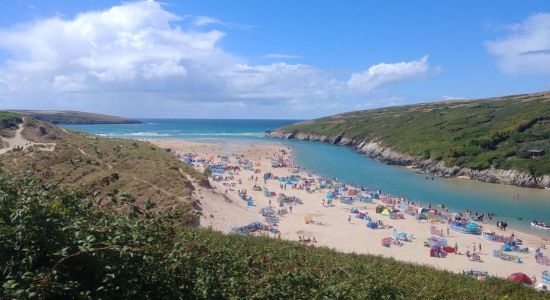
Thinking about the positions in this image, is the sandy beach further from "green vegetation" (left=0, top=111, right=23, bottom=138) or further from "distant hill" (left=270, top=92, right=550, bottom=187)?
"green vegetation" (left=0, top=111, right=23, bottom=138)

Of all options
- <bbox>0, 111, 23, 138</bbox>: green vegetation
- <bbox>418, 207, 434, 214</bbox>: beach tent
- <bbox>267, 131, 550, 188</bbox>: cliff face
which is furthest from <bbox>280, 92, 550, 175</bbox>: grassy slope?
<bbox>0, 111, 23, 138</bbox>: green vegetation

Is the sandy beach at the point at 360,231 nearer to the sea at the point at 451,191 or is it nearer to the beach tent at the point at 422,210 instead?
the beach tent at the point at 422,210

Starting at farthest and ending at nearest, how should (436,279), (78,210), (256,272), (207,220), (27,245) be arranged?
(207,220) → (436,279) → (256,272) → (78,210) → (27,245)

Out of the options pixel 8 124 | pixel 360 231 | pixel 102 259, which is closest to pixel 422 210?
pixel 360 231

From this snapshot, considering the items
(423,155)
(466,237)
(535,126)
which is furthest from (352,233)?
(535,126)

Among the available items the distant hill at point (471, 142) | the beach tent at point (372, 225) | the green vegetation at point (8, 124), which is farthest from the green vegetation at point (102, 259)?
the green vegetation at point (8, 124)

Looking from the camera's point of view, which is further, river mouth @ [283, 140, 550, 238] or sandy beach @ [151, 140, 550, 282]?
river mouth @ [283, 140, 550, 238]

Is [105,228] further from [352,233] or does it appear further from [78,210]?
[352,233]

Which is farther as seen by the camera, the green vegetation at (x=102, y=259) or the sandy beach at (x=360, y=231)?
the sandy beach at (x=360, y=231)
